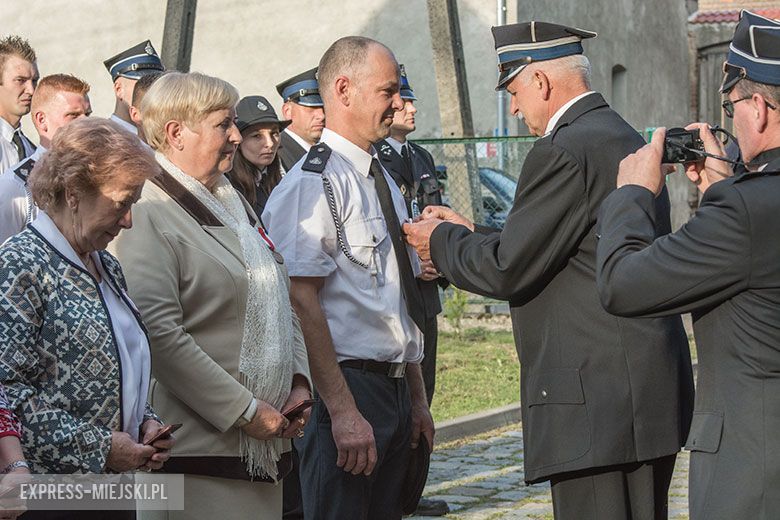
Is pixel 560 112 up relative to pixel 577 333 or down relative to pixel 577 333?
up

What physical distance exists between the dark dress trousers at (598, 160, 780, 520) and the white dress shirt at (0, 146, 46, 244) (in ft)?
8.45

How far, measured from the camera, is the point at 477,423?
998 cm

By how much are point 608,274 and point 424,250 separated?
52.0 inches

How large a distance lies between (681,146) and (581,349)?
846mm

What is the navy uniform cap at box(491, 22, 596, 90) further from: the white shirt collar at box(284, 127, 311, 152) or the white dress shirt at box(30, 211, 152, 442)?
the white shirt collar at box(284, 127, 311, 152)

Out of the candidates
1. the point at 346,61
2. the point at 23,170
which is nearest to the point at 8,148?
the point at 23,170

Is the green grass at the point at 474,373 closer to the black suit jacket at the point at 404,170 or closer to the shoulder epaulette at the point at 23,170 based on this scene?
the black suit jacket at the point at 404,170

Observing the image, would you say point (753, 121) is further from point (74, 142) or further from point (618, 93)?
point (618, 93)

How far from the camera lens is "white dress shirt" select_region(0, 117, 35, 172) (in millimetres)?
6270

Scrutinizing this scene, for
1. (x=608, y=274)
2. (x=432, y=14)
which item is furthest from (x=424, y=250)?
(x=432, y=14)

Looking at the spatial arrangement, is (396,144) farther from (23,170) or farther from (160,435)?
(160,435)

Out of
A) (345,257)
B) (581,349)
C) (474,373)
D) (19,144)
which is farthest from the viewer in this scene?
(474,373)

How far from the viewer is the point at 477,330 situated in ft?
50.3

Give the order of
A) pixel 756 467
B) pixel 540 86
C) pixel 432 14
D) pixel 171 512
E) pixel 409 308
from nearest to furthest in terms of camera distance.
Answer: pixel 756 467 < pixel 171 512 < pixel 540 86 < pixel 409 308 < pixel 432 14
